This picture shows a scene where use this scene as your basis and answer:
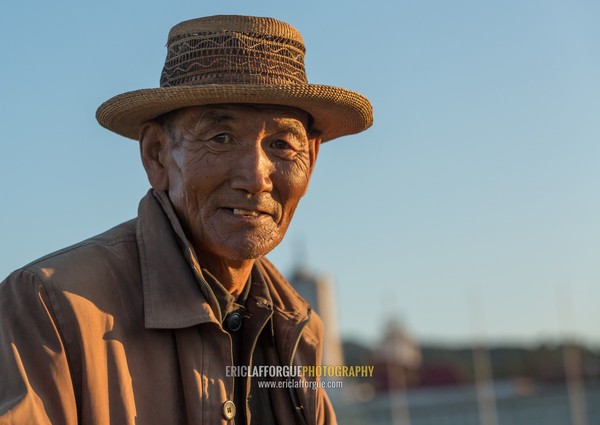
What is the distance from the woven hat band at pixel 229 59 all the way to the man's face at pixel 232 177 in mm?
104

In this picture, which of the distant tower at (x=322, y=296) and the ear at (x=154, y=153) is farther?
the distant tower at (x=322, y=296)

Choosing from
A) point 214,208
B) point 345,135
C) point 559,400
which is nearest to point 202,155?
point 214,208

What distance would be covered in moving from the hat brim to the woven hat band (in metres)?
0.08

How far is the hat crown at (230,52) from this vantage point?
3299mm

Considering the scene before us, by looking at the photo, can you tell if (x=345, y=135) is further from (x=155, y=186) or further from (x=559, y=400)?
(x=559, y=400)

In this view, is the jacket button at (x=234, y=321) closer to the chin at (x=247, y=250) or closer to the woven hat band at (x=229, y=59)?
the chin at (x=247, y=250)

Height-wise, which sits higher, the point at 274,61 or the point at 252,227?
the point at 274,61

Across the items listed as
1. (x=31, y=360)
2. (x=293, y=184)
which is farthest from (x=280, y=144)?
(x=31, y=360)

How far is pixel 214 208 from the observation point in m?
3.25

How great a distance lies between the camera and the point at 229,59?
10.8 ft

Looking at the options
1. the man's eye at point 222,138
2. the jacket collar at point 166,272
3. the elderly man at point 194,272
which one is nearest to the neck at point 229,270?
the elderly man at point 194,272

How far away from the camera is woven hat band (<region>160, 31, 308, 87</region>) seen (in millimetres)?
3295

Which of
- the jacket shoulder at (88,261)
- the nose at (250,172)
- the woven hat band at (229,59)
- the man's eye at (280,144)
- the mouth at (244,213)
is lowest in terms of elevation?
the jacket shoulder at (88,261)

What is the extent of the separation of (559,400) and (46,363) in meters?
35.2
